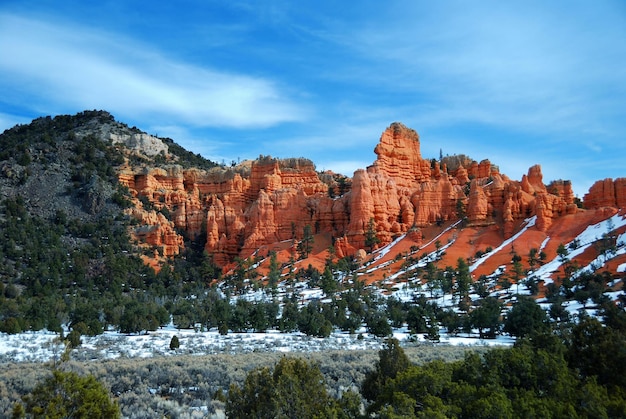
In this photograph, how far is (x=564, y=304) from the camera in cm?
5147

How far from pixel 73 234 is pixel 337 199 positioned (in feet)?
136

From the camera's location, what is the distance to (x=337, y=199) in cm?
9806

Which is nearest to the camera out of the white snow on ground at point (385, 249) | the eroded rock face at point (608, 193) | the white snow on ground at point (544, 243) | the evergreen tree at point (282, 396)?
the evergreen tree at point (282, 396)

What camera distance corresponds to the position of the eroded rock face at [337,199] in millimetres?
83875

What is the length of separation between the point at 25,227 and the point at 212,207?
2941cm

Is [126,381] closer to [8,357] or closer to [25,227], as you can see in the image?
[8,357]

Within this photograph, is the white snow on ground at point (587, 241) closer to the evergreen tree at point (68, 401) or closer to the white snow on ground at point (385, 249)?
the white snow on ground at point (385, 249)

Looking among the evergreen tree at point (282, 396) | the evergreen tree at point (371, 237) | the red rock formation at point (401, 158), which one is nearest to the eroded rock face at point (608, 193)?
the red rock formation at point (401, 158)

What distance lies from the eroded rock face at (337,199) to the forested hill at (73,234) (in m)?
5.44

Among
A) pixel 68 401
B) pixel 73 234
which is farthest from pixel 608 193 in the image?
pixel 68 401

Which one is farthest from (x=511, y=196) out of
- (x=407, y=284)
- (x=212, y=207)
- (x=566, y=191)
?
(x=212, y=207)

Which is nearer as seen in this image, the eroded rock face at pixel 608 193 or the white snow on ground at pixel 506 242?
the white snow on ground at pixel 506 242

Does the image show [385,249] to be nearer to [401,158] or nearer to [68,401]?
[401,158]

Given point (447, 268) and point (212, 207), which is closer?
point (447, 268)
